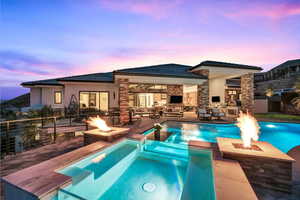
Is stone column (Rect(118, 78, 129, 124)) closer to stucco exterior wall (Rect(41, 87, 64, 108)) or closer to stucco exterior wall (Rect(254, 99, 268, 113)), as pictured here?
stucco exterior wall (Rect(41, 87, 64, 108))

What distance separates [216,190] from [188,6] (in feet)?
27.8

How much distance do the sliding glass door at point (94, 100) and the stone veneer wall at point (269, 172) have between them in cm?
1084

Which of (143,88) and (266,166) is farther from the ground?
(143,88)

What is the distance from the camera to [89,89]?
1086cm

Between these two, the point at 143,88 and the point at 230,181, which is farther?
the point at 143,88

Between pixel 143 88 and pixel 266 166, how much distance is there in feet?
35.7

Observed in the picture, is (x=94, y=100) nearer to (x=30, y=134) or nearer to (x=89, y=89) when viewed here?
(x=89, y=89)

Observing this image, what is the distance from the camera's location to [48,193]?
6.29 ft

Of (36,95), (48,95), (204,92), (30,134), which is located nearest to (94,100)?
(48,95)

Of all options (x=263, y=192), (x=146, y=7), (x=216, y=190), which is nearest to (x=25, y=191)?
(x=216, y=190)

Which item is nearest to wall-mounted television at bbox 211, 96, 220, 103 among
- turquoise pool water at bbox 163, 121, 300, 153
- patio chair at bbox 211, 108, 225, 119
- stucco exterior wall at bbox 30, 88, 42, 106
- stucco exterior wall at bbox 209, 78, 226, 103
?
stucco exterior wall at bbox 209, 78, 226, 103

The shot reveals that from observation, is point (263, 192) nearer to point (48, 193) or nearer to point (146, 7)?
point (48, 193)

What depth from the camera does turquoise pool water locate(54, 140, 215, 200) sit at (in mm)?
2340

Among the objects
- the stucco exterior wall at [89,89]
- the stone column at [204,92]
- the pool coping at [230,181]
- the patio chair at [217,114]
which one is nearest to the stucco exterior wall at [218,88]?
the stone column at [204,92]
